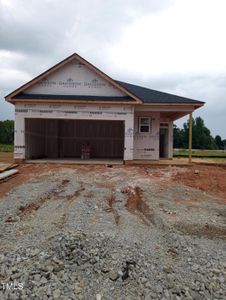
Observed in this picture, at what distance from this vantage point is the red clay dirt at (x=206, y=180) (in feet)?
36.8

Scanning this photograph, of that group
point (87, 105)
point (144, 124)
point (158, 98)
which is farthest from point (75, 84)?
point (158, 98)

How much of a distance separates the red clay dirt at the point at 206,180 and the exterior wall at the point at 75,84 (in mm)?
5706

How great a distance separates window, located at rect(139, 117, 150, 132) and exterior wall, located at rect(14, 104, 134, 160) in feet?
6.13

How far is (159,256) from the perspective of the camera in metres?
5.34

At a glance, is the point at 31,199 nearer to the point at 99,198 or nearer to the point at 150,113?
the point at 99,198

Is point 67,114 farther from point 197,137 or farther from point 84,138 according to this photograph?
point 197,137

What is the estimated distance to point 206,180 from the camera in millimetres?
12953

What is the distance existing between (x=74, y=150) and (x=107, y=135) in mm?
2530

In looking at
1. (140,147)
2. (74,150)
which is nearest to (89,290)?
(140,147)

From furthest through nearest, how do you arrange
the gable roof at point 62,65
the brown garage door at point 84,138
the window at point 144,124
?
the brown garage door at point 84,138, the window at point 144,124, the gable roof at point 62,65

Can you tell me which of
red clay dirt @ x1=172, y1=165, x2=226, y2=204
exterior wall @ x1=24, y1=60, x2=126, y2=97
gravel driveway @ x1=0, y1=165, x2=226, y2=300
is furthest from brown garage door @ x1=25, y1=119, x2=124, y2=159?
gravel driveway @ x1=0, y1=165, x2=226, y2=300

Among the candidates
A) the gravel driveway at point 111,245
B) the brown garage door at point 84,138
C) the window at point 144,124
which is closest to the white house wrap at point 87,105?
the window at point 144,124

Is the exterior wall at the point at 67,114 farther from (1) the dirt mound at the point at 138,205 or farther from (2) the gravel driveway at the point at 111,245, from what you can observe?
(2) the gravel driveway at the point at 111,245

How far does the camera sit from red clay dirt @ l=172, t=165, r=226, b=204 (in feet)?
36.8
